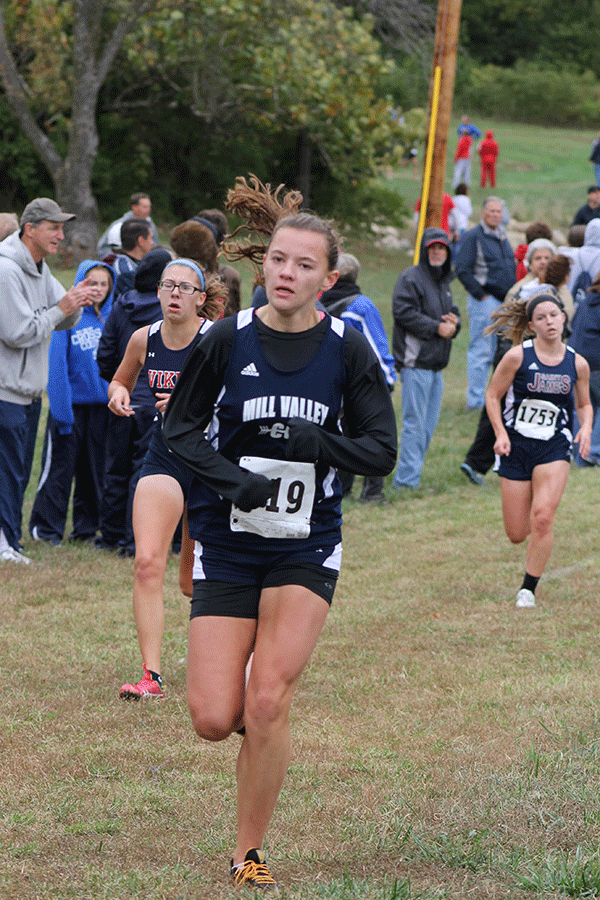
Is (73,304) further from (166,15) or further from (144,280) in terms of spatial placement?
(166,15)

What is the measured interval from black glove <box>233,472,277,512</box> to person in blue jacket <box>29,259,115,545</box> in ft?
18.7

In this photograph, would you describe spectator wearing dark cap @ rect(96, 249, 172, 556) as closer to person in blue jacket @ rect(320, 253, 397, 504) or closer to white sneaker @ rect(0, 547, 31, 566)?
white sneaker @ rect(0, 547, 31, 566)

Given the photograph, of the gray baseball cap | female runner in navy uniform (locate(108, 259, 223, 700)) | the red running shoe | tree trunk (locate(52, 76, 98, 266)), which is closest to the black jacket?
the gray baseball cap

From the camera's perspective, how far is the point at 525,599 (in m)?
7.96

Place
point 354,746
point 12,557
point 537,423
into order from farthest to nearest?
point 12,557
point 537,423
point 354,746

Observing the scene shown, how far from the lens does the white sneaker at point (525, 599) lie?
792 centimetres

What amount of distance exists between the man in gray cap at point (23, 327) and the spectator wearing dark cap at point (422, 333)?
12.9 feet

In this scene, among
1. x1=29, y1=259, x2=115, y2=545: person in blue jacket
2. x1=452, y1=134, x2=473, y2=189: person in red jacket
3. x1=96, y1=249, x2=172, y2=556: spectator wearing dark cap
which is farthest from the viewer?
x1=452, y1=134, x2=473, y2=189: person in red jacket

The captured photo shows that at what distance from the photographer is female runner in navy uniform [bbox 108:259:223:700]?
578 centimetres

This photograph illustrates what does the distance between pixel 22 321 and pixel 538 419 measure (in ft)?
11.6

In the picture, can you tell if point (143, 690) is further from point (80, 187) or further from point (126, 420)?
point (80, 187)

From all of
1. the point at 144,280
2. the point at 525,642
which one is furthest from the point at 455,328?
the point at 525,642

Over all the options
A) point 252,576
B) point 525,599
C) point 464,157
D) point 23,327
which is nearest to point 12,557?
point 23,327

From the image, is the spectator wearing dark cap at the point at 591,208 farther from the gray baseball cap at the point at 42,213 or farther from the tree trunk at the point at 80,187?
the tree trunk at the point at 80,187
